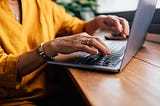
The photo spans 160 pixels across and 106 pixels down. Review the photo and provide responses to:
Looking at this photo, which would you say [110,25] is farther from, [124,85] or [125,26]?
[124,85]

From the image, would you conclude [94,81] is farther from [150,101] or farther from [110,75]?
[150,101]

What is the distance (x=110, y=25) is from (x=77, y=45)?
38 centimetres

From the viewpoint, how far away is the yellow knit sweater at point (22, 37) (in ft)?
2.80

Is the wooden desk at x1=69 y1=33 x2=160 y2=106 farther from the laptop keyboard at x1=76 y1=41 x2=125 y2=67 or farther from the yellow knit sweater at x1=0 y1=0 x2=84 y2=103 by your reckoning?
the yellow knit sweater at x1=0 y1=0 x2=84 y2=103

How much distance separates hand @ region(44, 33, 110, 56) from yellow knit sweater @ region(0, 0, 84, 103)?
12 centimetres

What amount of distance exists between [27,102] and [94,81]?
1.33ft

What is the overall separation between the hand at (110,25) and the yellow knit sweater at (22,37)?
0.61ft

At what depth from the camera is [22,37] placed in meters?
1.02

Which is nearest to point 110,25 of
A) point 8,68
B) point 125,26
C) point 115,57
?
point 125,26

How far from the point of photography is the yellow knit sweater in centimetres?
85

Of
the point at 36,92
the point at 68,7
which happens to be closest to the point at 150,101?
the point at 36,92

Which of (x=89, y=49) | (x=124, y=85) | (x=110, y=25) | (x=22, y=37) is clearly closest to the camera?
(x=124, y=85)

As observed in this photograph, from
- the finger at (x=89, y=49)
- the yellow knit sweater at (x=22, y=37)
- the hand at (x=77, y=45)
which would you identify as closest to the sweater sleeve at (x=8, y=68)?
the yellow knit sweater at (x=22, y=37)

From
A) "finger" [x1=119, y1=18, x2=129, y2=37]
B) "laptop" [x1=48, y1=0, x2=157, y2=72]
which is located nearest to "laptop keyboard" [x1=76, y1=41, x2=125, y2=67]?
"laptop" [x1=48, y1=0, x2=157, y2=72]
